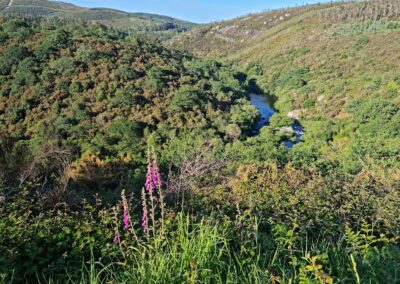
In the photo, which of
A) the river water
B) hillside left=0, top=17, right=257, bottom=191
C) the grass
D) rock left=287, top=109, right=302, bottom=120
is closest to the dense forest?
the grass

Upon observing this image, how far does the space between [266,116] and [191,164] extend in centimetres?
3023

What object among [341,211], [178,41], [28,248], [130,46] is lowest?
[341,211]

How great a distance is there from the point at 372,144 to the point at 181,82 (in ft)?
65.0

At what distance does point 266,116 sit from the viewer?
1555 inches

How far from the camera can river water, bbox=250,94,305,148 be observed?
101 feet

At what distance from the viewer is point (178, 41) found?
361 ft

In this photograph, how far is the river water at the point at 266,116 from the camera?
30.7 metres

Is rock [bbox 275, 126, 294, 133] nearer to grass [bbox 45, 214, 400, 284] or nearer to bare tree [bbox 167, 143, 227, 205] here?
bare tree [bbox 167, 143, 227, 205]

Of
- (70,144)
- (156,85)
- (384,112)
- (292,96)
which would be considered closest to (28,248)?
(70,144)

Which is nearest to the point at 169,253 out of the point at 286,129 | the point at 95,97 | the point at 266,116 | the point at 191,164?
the point at 191,164

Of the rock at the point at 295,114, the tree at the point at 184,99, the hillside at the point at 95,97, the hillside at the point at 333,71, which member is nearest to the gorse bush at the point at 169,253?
the hillside at the point at 333,71

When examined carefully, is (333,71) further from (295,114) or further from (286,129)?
(286,129)

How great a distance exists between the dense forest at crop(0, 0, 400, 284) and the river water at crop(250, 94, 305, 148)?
28.8 inches

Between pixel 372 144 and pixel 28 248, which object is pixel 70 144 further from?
pixel 28 248
